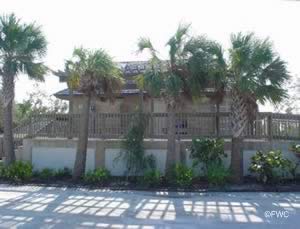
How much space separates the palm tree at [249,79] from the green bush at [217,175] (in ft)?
1.96

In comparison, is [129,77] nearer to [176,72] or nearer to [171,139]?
[176,72]

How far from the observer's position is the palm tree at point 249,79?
13734 millimetres

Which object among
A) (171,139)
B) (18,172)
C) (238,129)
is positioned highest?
(238,129)

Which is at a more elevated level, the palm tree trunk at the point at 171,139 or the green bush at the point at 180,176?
the palm tree trunk at the point at 171,139

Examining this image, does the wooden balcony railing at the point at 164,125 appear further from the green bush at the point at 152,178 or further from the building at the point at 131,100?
the green bush at the point at 152,178

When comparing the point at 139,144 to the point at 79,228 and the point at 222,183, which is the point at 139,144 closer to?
the point at 222,183

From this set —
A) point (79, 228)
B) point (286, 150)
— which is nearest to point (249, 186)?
point (286, 150)

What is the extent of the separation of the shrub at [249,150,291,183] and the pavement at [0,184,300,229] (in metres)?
1.41

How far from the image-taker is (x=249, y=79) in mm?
13641

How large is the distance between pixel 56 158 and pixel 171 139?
17.4ft

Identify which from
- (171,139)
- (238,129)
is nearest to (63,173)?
(171,139)

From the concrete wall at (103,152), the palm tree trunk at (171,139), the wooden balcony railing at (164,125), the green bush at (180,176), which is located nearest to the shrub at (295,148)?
the concrete wall at (103,152)

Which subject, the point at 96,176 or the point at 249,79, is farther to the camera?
the point at 96,176

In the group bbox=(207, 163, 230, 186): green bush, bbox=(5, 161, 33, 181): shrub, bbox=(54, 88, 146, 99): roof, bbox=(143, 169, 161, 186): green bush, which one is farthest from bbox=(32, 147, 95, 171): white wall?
bbox=(207, 163, 230, 186): green bush
